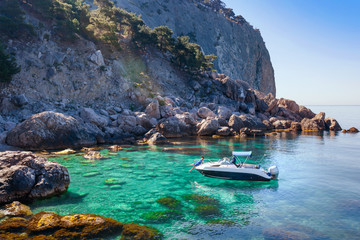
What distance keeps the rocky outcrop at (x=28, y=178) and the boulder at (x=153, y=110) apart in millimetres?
28591

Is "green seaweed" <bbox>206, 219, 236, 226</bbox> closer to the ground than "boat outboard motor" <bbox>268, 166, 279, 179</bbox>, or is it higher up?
closer to the ground

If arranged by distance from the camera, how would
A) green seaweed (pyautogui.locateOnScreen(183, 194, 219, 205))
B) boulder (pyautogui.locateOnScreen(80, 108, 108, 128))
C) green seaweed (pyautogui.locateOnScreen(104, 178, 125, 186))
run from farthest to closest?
boulder (pyautogui.locateOnScreen(80, 108, 108, 128)), green seaweed (pyautogui.locateOnScreen(104, 178, 125, 186)), green seaweed (pyautogui.locateOnScreen(183, 194, 219, 205))

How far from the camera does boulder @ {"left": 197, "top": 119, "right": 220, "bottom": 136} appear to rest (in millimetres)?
44781

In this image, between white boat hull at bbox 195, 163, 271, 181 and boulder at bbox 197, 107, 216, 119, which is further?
boulder at bbox 197, 107, 216, 119

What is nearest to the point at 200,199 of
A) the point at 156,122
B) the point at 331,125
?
the point at 156,122

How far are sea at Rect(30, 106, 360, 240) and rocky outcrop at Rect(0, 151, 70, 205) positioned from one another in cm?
72

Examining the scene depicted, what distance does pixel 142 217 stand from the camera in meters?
13.7

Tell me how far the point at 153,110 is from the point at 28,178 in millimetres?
30788

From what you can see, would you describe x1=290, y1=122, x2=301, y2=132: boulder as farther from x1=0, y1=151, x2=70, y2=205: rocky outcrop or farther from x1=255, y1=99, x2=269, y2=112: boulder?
x1=0, y1=151, x2=70, y2=205: rocky outcrop

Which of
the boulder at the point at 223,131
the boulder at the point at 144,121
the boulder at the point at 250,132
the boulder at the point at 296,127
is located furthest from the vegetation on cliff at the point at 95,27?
the boulder at the point at 296,127

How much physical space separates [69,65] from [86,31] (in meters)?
11.2

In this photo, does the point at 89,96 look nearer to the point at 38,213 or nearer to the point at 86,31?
the point at 86,31

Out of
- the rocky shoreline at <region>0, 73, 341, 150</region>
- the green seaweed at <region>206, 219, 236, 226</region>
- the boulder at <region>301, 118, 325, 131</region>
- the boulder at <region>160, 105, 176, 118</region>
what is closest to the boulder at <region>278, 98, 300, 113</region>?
the rocky shoreline at <region>0, 73, 341, 150</region>

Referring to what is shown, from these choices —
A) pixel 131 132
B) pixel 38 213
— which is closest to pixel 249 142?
pixel 131 132
